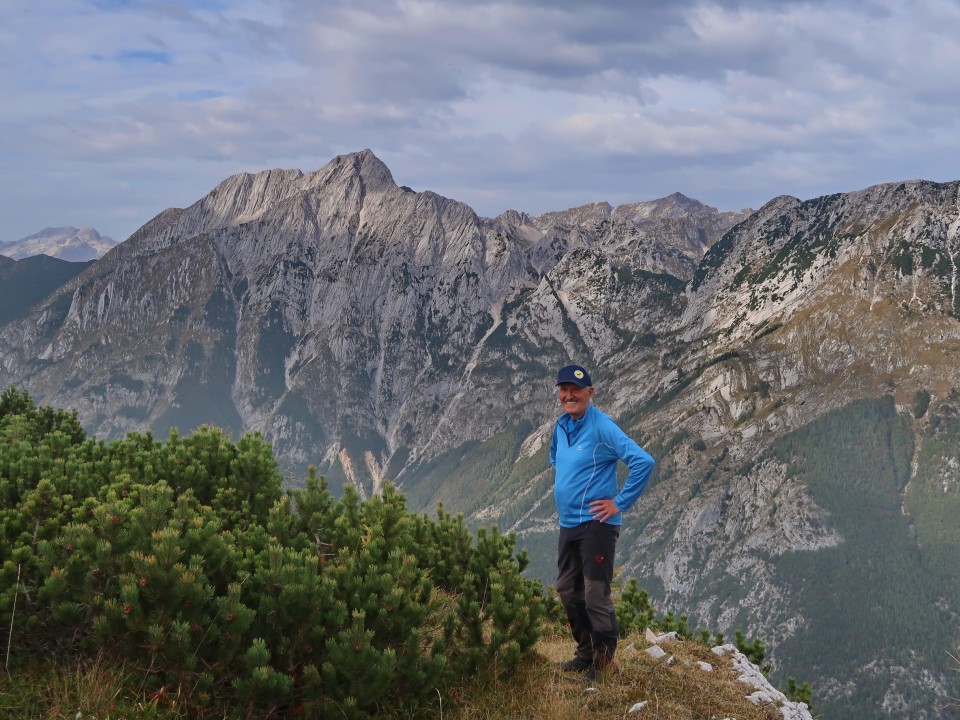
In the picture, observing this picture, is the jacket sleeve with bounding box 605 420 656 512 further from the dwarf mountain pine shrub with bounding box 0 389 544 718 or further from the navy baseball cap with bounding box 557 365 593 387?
the dwarf mountain pine shrub with bounding box 0 389 544 718

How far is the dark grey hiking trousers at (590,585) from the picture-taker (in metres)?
12.8

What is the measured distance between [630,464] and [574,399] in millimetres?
1497

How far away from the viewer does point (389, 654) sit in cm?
1002

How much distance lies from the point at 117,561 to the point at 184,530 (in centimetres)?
91

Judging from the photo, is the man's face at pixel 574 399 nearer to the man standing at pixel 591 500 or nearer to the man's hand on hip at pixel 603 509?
the man standing at pixel 591 500

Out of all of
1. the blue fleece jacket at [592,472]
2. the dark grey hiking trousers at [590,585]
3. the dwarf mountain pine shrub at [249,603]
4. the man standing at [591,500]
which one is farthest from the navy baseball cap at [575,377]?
the dwarf mountain pine shrub at [249,603]

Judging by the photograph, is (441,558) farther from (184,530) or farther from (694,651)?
(184,530)

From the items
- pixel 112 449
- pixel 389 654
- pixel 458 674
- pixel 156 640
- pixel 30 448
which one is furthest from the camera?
pixel 112 449

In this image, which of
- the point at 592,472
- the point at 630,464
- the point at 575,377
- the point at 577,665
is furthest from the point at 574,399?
the point at 577,665

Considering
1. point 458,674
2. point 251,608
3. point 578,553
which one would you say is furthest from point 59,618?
point 578,553

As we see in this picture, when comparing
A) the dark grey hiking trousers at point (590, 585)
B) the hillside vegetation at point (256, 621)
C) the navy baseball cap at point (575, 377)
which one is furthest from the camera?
the navy baseball cap at point (575, 377)

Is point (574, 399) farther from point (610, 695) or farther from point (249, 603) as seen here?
point (249, 603)

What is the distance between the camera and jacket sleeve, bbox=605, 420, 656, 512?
12289 mm

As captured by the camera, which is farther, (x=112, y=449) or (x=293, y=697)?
(x=112, y=449)
